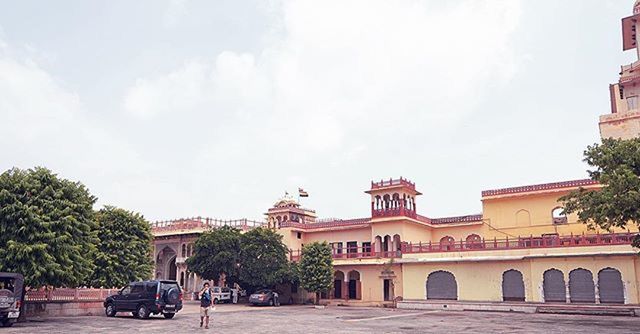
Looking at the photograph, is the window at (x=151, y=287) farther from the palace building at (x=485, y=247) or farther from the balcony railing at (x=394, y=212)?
the balcony railing at (x=394, y=212)

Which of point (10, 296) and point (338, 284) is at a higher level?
point (10, 296)

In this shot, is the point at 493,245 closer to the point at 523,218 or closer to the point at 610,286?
the point at 523,218

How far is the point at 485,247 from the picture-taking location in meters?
32.9

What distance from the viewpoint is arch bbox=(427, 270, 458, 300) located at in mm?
34031

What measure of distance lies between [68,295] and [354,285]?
2158 cm

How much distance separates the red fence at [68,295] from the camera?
2281 centimetres

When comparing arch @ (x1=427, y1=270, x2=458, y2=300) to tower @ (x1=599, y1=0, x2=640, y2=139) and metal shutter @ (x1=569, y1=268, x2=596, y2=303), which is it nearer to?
metal shutter @ (x1=569, y1=268, x2=596, y2=303)

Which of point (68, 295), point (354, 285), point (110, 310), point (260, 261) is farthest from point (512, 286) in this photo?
point (68, 295)

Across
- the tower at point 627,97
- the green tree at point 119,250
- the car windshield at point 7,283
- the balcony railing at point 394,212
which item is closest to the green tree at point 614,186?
the tower at point 627,97

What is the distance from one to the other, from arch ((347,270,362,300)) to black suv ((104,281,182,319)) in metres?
19.0

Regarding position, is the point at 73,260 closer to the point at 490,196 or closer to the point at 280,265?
the point at 280,265

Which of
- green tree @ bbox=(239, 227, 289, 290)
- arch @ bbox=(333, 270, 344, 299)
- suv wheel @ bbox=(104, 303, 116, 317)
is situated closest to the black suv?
suv wheel @ bbox=(104, 303, 116, 317)

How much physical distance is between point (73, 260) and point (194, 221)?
25.4m

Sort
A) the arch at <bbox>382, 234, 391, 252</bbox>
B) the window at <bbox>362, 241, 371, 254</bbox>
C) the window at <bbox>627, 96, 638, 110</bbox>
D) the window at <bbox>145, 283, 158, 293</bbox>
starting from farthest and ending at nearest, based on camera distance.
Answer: the window at <bbox>362, 241, 371, 254</bbox>
the arch at <bbox>382, 234, 391, 252</bbox>
the window at <bbox>627, 96, 638, 110</bbox>
the window at <bbox>145, 283, 158, 293</bbox>
